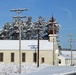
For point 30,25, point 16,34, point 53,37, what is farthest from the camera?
point 30,25

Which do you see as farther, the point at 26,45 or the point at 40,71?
the point at 26,45

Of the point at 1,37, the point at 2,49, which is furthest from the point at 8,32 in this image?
the point at 2,49

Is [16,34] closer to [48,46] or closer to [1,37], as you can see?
[1,37]

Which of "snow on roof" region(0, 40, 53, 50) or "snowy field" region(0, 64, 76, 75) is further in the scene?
"snow on roof" region(0, 40, 53, 50)

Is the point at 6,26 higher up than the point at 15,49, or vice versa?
the point at 6,26

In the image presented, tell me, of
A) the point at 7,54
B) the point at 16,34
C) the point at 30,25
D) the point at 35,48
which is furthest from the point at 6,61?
the point at 30,25

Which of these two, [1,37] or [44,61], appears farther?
[1,37]

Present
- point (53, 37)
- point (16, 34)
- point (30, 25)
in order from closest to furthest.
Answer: point (53, 37)
point (16, 34)
point (30, 25)

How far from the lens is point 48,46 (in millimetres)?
72062

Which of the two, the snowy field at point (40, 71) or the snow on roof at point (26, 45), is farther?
the snow on roof at point (26, 45)

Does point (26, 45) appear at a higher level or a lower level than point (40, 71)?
higher

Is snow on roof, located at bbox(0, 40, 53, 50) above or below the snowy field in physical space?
above

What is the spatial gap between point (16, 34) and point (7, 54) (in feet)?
138

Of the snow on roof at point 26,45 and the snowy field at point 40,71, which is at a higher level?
the snow on roof at point 26,45
